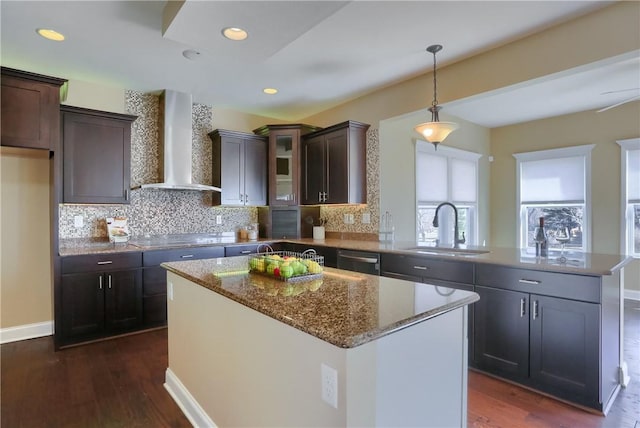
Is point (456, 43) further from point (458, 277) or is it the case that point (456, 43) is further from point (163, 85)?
point (163, 85)

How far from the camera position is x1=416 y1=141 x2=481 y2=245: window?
477 centimetres

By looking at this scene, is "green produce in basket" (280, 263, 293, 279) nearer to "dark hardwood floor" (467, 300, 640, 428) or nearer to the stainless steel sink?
"dark hardwood floor" (467, 300, 640, 428)

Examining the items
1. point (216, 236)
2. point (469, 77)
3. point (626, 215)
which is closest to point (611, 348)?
point (469, 77)

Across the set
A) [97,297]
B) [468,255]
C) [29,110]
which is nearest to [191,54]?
[29,110]

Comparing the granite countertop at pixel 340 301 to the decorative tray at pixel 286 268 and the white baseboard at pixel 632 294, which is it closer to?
the decorative tray at pixel 286 268

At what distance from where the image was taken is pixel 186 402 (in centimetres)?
213

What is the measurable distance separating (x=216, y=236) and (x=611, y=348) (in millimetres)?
4090

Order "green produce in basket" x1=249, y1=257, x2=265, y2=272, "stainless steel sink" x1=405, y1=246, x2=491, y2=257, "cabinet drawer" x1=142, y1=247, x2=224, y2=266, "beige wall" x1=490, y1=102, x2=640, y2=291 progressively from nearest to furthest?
"green produce in basket" x1=249, y1=257, x2=265, y2=272
"stainless steel sink" x1=405, y1=246, x2=491, y2=257
"cabinet drawer" x1=142, y1=247, x2=224, y2=266
"beige wall" x1=490, y1=102, x2=640, y2=291

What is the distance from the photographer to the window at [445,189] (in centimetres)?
477

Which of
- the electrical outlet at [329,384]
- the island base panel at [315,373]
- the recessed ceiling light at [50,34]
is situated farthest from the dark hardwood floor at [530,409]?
the recessed ceiling light at [50,34]

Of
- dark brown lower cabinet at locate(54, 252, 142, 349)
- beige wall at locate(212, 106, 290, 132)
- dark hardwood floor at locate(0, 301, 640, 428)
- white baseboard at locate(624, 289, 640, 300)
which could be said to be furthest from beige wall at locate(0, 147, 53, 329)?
white baseboard at locate(624, 289, 640, 300)

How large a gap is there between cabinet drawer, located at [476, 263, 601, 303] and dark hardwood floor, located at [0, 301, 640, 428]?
27.9 inches

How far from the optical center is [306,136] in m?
4.67

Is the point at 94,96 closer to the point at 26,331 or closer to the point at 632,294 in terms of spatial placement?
the point at 26,331
